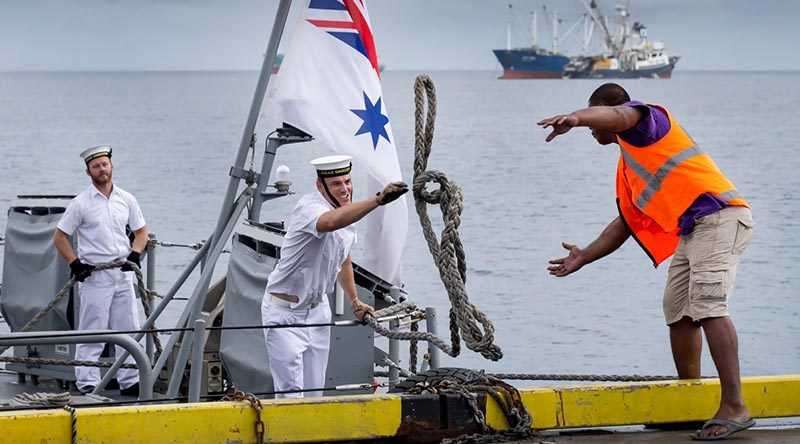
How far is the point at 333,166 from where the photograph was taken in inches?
316

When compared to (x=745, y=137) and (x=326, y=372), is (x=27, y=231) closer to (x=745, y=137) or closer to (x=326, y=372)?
(x=326, y=372)

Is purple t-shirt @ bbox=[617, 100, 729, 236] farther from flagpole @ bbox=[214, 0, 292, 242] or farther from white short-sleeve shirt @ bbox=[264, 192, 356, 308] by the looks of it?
flagpole @ bbox=[214, 0, 292, 242]

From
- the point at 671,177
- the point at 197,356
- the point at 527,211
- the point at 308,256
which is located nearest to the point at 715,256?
the point at 671,177

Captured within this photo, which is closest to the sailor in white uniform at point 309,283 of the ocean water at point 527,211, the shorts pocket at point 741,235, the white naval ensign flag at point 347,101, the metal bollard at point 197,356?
the metal bollard at point 197,356

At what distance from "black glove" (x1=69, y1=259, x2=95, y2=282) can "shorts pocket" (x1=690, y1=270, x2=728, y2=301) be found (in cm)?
537

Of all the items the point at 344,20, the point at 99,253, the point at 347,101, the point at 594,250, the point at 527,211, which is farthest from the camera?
the point at 527,211

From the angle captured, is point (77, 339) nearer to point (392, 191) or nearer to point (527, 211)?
point (392, 191)

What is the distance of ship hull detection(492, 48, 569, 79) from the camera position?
593 ft

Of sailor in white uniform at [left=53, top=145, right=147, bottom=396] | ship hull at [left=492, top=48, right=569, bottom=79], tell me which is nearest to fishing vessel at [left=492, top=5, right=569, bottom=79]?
ship hull at [left=492, top=48, right=569, bottom=79]

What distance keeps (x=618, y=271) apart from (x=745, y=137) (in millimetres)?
48365

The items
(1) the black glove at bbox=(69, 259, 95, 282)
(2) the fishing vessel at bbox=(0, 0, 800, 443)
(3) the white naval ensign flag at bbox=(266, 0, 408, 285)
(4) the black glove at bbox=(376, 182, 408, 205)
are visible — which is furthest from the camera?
(1) the black glove at bbox=(69, 259, 95, 282)

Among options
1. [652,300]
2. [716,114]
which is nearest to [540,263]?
[652,300]

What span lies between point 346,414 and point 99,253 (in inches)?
180

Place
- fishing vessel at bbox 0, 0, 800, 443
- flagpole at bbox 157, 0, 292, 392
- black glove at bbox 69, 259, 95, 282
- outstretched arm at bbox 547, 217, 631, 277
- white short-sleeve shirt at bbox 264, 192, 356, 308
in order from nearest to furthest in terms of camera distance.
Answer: fishing vessel at bbox 0, 0, 800, 443 < outstretched arm at bbox 547, 217, 631, 277 < white short-sleeve shirt at bbox 264, 192, 356, 308 < flagpole at bbox 157, 0, 292, 392 < black glove at bbox 69, 259, 95, 282
